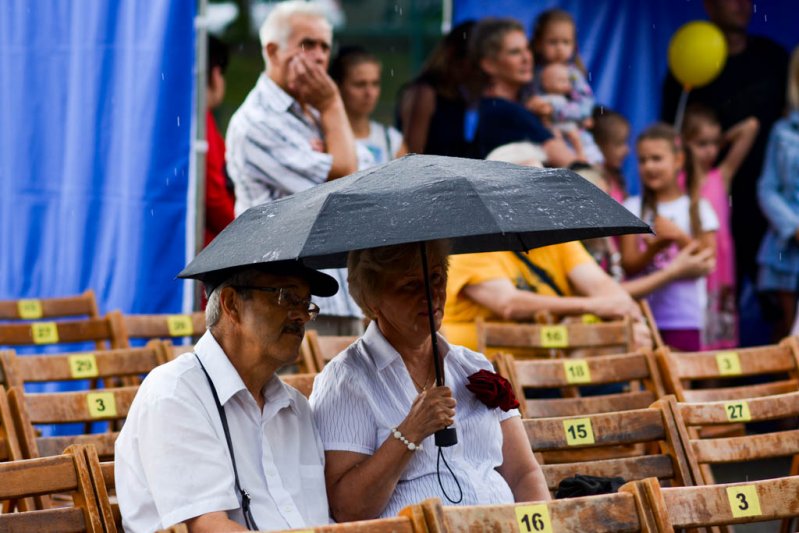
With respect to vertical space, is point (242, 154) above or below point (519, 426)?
above

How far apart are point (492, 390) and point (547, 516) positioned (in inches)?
29.4

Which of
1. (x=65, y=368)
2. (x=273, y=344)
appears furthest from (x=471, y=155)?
(x=273, y=344)

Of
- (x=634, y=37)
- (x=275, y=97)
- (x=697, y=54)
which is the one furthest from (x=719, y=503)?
(x=634, y=37)

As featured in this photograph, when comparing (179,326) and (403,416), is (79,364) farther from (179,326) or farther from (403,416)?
(403,416)

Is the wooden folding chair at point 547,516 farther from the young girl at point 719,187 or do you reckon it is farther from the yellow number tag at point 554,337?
the young girl at point 719,187

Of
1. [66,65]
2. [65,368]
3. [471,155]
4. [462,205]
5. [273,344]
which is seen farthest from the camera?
[471,155]

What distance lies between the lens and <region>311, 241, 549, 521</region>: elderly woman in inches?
126

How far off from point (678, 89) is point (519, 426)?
5.12 meters

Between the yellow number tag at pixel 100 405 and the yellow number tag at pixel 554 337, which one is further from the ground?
the yellow number tag at pixel 100 405

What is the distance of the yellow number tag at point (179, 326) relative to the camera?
6.26 m

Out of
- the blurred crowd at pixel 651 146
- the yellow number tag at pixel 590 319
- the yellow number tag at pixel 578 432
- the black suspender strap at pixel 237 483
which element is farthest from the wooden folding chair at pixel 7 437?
the yellow number tag at pixel 590 319

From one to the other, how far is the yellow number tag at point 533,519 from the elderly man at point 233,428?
611 mm

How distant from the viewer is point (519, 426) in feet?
11.8

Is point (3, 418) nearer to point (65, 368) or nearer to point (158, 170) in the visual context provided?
point (65, 368)
